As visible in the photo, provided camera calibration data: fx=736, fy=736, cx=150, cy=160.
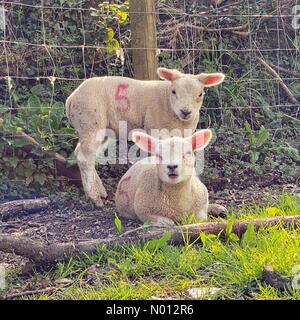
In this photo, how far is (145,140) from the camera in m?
4.87

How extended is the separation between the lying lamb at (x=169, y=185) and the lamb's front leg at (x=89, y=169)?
0.71m

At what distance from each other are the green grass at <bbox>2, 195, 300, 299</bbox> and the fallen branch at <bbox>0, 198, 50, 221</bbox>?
1.34m

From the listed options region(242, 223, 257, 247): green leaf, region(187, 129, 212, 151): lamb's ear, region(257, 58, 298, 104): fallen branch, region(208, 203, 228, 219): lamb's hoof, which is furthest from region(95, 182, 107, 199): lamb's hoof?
region(257, 58, 298, 104): fallen branch

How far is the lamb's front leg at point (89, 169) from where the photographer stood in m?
5.80

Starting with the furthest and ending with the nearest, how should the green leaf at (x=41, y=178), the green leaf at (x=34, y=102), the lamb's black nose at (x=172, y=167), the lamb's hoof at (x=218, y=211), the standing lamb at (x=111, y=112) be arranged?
1. the green leaf at (x=34, y=102)
2. the green leaf at (x=41, y=178)
3. the standing lamb at (x=111, y=112)
4. the lamb's hoof at (x=218, y=211)
5. the lamb's black nose at (x=172, y=167)

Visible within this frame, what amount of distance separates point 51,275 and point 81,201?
1778 millimetres

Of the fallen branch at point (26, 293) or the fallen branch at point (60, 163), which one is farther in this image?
the fallen branch at point (60, 163)

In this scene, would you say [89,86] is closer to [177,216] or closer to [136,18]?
[136,18]

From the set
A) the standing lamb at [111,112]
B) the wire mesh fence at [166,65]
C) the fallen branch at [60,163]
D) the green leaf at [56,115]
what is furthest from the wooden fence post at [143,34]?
the fallen branch at [60,163]

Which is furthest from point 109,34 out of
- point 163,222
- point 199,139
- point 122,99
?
point 163,222

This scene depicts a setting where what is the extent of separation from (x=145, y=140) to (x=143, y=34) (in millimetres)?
1310

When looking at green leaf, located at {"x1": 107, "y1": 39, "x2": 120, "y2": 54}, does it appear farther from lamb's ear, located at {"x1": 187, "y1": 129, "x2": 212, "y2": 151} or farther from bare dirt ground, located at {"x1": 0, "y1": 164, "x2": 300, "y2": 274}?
lamb's ear, located at {"x1": 187, "y1": 129, "x2": 212, "y2": 151}

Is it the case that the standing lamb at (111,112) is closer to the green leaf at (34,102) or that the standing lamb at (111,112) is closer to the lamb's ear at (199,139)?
the green leaf at (34,102)
